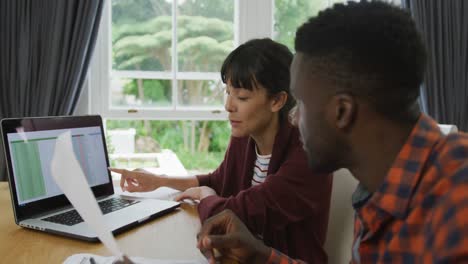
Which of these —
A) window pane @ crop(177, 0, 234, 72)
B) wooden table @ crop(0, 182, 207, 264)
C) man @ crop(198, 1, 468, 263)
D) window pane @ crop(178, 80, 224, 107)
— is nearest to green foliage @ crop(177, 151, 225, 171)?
window pane @ crop(178, 80, 224, 107)

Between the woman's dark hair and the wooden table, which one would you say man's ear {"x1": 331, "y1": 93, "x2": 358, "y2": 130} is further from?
the woman's dark hair

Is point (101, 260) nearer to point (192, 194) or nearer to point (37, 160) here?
point (37, 160)

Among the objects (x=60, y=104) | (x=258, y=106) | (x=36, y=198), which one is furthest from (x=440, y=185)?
(x=60, y=104)

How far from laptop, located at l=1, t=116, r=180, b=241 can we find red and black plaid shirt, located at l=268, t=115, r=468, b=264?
23.9 inches

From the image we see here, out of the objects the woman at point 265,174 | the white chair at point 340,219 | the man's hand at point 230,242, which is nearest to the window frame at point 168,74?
the woman at point 265,174

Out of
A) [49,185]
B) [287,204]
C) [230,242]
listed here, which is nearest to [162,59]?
[49,185]

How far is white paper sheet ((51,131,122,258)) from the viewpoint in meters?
0.61

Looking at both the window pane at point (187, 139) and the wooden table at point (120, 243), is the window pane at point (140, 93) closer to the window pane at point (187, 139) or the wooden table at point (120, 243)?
the window pane at point (187, 139)

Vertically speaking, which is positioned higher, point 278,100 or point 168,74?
point 168,74

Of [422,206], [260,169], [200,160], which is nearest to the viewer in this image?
[422,206]

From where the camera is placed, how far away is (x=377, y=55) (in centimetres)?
63

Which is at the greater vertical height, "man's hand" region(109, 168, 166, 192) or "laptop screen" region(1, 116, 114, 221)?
"laptop screen" region(1, 116, 114, 221)

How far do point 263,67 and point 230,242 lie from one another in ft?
1.89

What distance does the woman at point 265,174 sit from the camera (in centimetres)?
118
